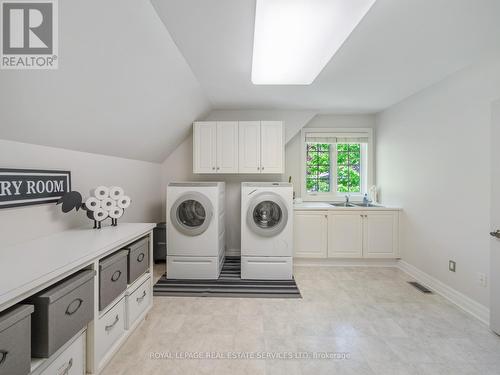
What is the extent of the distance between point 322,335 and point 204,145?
2.58 metres

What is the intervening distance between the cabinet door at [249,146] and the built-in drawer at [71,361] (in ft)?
8.07

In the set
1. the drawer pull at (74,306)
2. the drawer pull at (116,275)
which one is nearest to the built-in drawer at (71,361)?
the drawer pull at (74,306)

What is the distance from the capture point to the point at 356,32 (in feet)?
5.77

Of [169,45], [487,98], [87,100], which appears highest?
[169,45]

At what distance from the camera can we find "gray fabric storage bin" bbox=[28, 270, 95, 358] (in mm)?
1016

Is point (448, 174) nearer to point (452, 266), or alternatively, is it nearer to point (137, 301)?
point (452, 266)

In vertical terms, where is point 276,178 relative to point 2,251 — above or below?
above

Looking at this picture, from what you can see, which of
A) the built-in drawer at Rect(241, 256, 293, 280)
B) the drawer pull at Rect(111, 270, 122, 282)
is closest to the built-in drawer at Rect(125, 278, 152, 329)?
the drawer pull at Rect(111, 270, 122, 282)

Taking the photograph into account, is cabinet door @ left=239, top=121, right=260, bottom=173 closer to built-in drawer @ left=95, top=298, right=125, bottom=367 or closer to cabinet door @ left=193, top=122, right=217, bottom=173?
cabinet door @ left=193, top=122, right=217, bottom=173

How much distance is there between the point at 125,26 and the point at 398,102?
136 inches

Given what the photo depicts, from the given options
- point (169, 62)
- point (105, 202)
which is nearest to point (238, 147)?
point (169, 62)

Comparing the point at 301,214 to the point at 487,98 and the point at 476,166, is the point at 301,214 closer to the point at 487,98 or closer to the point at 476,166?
the point at 476,166

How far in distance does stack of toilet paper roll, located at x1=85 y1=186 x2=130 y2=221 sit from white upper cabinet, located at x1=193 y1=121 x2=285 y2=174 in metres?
1.39

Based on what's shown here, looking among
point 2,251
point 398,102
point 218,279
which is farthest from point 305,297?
point 398,102
